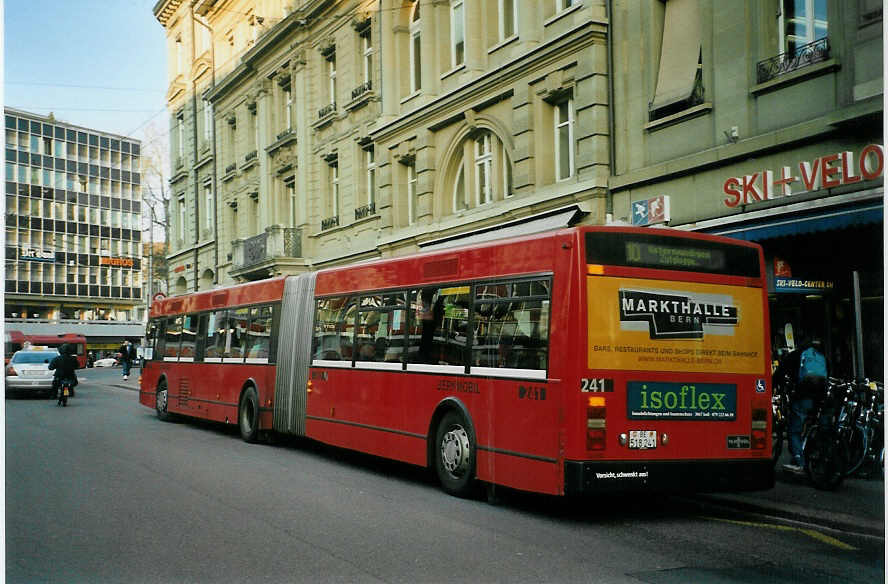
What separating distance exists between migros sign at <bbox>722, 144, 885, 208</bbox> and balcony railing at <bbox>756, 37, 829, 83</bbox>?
4.56 ft

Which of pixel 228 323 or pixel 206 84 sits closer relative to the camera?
pixel 228 323

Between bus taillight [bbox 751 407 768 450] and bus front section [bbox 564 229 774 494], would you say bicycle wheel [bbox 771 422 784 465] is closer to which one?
bus taillight [bbox 751 407 768 450]

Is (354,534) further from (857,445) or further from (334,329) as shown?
(857,445)

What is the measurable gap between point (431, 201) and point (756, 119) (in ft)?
35.6

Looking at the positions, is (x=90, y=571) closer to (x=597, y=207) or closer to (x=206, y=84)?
(x=597, y=207)

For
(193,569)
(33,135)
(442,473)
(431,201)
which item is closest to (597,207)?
(431,201)

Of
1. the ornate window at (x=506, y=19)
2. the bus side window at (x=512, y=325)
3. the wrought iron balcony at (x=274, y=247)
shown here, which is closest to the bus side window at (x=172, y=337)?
the wrought iron balcony at (x=274, y=247)

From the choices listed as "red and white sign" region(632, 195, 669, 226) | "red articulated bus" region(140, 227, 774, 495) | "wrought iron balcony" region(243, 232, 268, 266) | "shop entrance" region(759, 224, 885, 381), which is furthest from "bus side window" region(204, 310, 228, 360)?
"wrought iron balcony" region(243, 232, 268, 266)

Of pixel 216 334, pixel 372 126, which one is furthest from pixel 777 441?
pixel 372 126

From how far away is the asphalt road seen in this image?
6.69m

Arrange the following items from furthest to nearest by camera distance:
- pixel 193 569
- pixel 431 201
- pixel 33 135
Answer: pixel 431 201 → pixel 33 135 → pixel 193 569

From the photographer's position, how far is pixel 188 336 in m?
20.0

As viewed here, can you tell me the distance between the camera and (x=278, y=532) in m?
7.93

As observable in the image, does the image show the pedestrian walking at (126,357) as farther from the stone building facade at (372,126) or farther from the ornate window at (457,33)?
the ornate window at (457,33)
